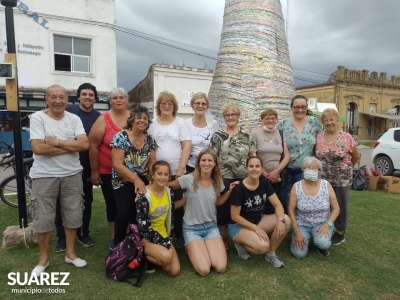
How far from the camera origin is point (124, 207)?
3.27 m

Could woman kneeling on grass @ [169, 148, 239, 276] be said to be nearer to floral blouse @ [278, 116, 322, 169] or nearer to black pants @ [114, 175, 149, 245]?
black pants @ [114, 175, 149, 245]

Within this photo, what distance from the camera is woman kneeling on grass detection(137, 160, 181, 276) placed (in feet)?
10.1

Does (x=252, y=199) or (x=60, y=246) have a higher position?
(x=252, y=199)

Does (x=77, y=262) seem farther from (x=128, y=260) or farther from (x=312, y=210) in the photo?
(x=312, y=210)

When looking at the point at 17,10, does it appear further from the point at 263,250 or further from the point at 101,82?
the point at 263,250

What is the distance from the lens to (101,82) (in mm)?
14953

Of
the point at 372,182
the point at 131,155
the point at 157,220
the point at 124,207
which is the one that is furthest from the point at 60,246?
the point at 372,182

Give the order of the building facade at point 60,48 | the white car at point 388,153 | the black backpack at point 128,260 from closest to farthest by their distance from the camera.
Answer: the black backpack at point 128,260, the white car at point 388,153, the building facade at point 60,48

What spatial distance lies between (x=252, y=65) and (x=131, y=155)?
2.20 m

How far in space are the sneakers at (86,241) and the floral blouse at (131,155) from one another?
1.01 meters

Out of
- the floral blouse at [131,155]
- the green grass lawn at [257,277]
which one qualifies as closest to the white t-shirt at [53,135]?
the floral blouse at [131,155]

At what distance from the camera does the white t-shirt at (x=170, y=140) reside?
11.3 feet

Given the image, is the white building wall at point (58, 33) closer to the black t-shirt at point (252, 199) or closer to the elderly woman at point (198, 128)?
the elderly woman at point (198, 128)

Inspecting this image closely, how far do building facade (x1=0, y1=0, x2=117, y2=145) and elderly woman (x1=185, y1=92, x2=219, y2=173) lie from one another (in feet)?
37.4
